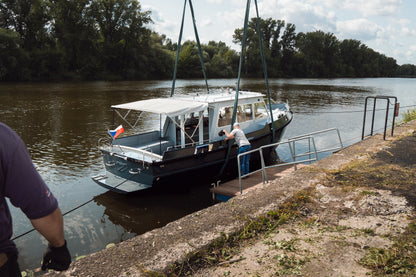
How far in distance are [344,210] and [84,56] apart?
6284 cm

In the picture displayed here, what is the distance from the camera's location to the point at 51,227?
195 cm

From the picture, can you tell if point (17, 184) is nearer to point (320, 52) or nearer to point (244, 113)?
point (244, 113)

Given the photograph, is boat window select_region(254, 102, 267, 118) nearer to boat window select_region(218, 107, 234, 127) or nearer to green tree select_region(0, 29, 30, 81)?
boat window select_region(218, 107, 234, 127)

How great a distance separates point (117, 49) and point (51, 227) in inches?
2746

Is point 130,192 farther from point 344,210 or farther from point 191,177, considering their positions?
point 344,210

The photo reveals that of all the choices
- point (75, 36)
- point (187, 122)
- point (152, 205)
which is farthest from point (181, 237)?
point (75, 36)

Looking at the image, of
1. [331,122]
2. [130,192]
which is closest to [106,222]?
[130,192]

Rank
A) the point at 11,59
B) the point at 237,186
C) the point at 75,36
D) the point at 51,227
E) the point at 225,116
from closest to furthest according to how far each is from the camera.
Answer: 1. the point at 51,227
2. the point at 237,186
3. the point at 225,116
4. the point at 11,59
5. the point at 75,36

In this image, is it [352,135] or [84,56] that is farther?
[84,56]

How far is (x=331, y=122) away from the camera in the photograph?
22.8 meters

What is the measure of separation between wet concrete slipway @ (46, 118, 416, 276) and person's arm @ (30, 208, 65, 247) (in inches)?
72.7

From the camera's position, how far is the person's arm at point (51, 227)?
1.89 metres

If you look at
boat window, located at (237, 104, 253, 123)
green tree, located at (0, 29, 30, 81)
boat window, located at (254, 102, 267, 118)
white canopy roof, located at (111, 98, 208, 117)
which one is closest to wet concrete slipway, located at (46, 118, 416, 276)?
white canopy roof, located at (111, 98, 208, 117)

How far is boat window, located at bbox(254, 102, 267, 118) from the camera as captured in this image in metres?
12.1
